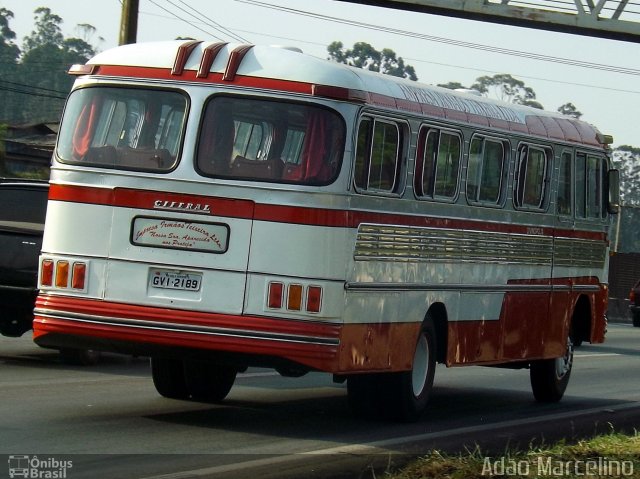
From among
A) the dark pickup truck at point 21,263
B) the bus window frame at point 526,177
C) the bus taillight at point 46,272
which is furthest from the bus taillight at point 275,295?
the dark pickup truck at point 21,263

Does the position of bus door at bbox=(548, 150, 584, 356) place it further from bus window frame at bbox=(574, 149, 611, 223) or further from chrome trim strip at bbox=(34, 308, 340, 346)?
chrome trim strip at bbox=(34, 308, 340, 346)

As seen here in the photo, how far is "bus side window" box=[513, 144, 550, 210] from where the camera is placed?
14.3 metres

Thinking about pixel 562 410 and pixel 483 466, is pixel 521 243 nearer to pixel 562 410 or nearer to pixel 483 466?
pixel 562 410

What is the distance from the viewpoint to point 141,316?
10.6 m

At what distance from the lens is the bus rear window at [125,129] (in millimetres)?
10922

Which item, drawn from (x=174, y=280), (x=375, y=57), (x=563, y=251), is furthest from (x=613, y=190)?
(x=375, y=57)

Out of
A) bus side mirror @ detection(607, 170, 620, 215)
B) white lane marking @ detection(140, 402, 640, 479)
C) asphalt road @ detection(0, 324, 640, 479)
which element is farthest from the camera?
bus side mirror @ detection(607, 170, 620, 215)

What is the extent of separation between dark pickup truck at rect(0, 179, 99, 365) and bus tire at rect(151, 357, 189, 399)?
2.45m

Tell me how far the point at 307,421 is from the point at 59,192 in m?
2.94

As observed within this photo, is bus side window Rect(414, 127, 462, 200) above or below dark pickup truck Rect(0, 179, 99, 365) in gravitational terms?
above

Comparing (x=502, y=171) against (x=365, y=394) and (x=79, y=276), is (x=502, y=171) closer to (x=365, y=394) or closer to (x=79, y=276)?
(x=365, y=394)

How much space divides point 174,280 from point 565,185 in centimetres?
637

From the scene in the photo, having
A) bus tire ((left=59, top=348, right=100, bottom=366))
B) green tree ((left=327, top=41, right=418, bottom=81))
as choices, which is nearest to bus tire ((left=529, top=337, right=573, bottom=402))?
bus tire ((left=59, top=348, right=100, bottom=366))

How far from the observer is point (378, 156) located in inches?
450
